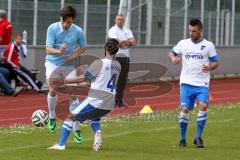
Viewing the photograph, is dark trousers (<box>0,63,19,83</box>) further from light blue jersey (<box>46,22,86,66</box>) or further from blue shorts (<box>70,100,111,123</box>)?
blue shorts (<box>70,100,111,123</box>)

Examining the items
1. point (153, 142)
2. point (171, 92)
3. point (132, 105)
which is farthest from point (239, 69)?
point (153, 142)

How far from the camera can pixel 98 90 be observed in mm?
12305

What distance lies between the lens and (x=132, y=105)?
23.0 meters

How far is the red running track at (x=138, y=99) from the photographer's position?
20.2 metres

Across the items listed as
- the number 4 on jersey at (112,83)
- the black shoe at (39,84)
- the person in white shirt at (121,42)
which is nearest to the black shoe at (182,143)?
the number 4 on jersey at (112,83)

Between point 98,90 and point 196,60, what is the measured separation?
2002 millimetres

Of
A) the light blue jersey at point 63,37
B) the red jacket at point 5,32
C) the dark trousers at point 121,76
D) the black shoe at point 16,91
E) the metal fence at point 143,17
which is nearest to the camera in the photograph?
the light blue jersey at point 63,37

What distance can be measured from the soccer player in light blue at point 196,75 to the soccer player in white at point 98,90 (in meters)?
1.43

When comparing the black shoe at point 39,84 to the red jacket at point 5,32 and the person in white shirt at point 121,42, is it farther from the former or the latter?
A: the person in white shirt at point 121,42

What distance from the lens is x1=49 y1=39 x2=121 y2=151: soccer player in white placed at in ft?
40.2

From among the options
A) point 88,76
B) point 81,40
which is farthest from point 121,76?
point 88,76

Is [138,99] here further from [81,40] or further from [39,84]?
[81,40]

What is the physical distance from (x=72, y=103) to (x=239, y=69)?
27.1m

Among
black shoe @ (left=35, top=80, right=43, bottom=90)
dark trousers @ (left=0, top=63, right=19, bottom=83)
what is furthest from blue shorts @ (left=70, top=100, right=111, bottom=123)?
black shoe @ (left=35, top=80, right=43, bottom=90)
